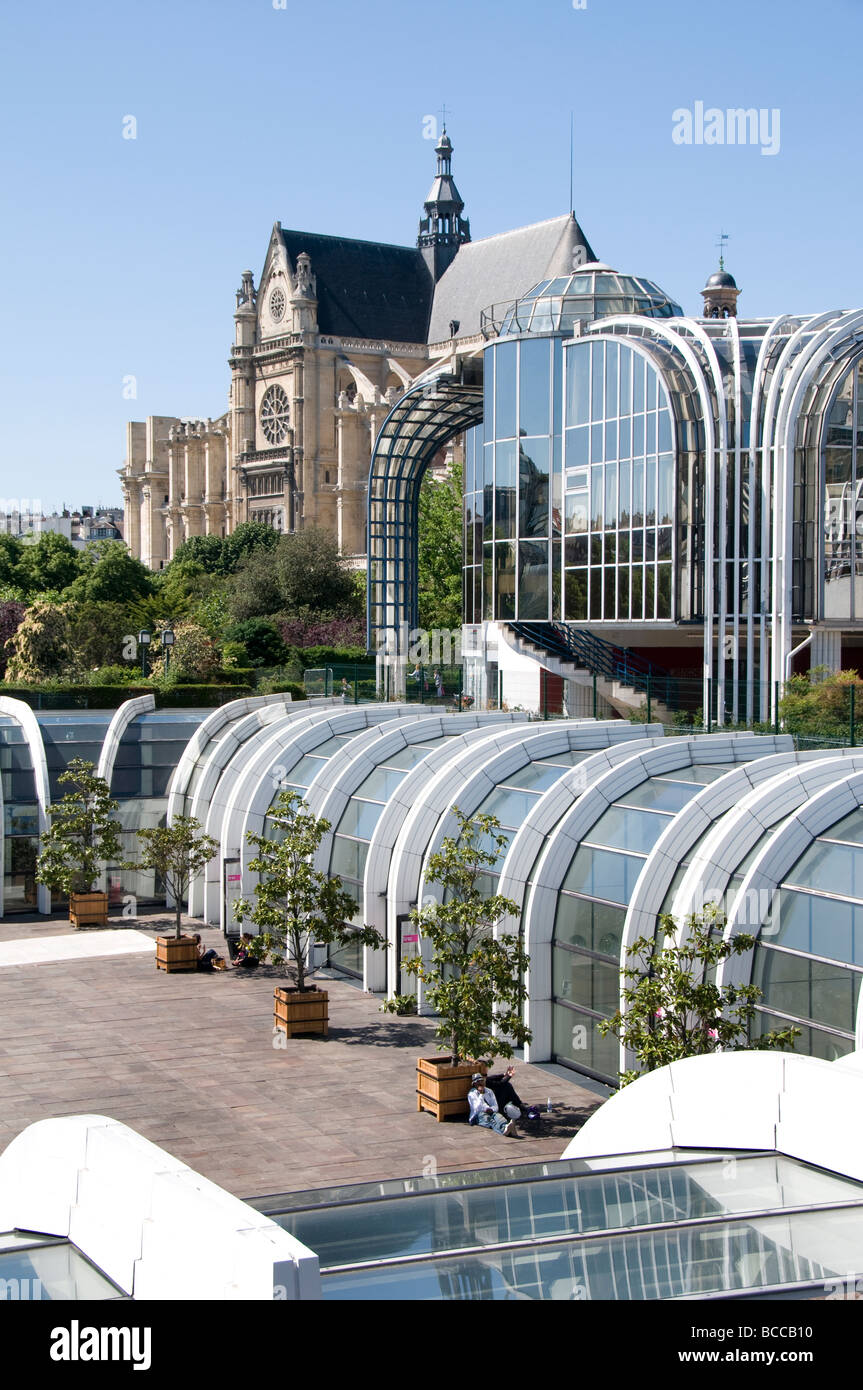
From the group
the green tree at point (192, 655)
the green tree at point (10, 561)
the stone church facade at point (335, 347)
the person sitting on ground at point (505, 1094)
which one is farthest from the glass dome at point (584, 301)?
the stone church facade at point (335, 347)

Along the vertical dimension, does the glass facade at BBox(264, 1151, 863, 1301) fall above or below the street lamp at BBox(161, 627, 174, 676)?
below

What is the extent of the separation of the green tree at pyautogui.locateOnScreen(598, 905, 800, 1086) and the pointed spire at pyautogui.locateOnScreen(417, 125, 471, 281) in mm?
117956

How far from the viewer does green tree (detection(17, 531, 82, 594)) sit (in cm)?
9662

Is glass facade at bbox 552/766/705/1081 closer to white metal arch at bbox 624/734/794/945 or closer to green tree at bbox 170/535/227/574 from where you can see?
white metal arch at bbox 624/734/794/945

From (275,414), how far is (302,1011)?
111 metres

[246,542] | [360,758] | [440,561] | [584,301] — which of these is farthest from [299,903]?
[246,542]

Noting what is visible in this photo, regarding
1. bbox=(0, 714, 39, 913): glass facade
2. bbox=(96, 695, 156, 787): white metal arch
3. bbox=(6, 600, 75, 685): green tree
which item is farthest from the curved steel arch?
bbox=(0, 714, 39, 913): glass facade

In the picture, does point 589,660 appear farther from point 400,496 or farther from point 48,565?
point 48,565

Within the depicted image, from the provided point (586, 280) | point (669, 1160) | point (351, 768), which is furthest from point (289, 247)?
point (669, 1160)

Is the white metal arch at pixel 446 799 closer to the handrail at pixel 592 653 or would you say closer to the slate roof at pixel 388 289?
the handrail at pixel 592 653

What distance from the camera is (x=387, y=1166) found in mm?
20094

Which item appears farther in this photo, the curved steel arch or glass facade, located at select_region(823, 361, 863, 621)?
the curved steel arch

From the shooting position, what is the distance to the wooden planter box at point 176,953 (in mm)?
32156

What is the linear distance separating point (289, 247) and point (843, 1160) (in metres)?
126
